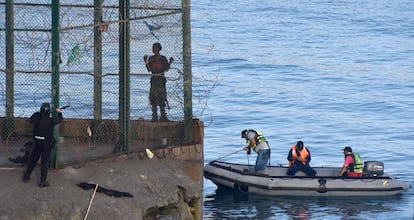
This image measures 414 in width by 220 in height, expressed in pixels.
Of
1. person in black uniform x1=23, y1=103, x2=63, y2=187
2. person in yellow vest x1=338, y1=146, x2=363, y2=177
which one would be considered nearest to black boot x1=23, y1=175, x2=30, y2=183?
person in black uniform x1=23, y1=103, x2=63, y2=187

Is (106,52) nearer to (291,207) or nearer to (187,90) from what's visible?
(187,90)

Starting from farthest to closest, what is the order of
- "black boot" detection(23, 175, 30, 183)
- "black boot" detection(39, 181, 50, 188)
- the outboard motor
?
the outboard motor → "black boot" detection(23, 175, 30, 183) → "black boot" detection(39, 181, 50, 188)

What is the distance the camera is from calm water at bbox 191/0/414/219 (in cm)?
3186

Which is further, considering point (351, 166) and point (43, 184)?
point (351, 166)

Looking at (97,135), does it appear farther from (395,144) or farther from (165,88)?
(395,144)

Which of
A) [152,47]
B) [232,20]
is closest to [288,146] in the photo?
[152,47]

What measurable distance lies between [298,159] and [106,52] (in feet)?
32.2

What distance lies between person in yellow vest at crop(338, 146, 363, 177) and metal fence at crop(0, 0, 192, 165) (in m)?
9.75

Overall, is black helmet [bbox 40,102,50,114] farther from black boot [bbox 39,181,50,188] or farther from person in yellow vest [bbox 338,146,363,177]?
person in yellow vest [bbox 338,146,363,177]

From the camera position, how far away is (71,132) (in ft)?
74.7

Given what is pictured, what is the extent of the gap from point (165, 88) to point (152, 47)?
82 centimetres

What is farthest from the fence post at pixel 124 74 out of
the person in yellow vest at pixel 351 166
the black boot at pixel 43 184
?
the person in yellow vest at pixel 351 166

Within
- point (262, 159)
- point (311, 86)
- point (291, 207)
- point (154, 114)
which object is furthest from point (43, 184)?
point (311, 86)

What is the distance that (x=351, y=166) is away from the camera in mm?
31531
